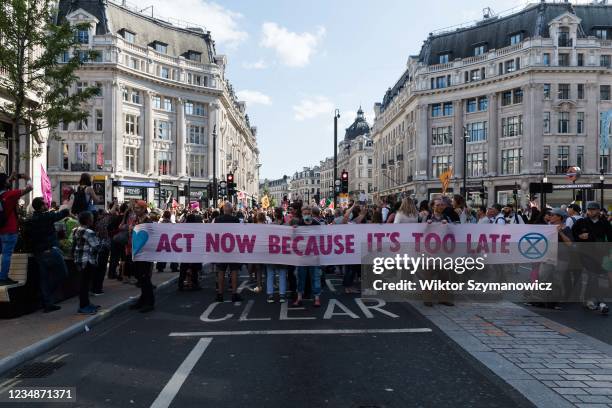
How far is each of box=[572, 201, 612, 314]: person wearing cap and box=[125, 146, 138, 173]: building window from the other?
50.5 m

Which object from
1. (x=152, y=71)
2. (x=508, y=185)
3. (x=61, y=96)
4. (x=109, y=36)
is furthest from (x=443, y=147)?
(x=61, y=96)

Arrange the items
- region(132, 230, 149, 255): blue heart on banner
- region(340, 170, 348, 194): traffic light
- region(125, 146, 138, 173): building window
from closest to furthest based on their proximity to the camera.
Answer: region(132, 230, 149, 255): blue heart on banner < region(340, 170, 348, 194): traffic light < region(125, 146, 138, 173): building window

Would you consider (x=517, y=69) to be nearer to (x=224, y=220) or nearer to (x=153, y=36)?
(x=153, y=36)

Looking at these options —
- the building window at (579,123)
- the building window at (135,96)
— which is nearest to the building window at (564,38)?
the building window at (579,123)

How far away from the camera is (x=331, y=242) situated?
10203 millimetres

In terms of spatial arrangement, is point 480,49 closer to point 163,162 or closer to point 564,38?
point 564,38

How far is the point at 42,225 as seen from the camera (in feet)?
28.2

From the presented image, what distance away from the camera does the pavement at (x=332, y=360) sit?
193 inches

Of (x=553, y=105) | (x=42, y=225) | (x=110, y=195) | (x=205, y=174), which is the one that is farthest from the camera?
(x=205, y=174)

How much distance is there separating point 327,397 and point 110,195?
4845 centimetres

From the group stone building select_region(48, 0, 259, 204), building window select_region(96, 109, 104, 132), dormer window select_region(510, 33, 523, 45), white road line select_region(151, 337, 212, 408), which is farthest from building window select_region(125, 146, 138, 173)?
white road line select_region(151, 337, 212, 408)

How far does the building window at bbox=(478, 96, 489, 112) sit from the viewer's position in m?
59.8

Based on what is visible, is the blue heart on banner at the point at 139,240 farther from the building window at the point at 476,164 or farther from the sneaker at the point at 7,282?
the building window at the point at 476,164

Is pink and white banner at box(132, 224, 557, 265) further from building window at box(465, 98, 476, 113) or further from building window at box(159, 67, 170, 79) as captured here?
building window at box(465, 98, 476, 113)
